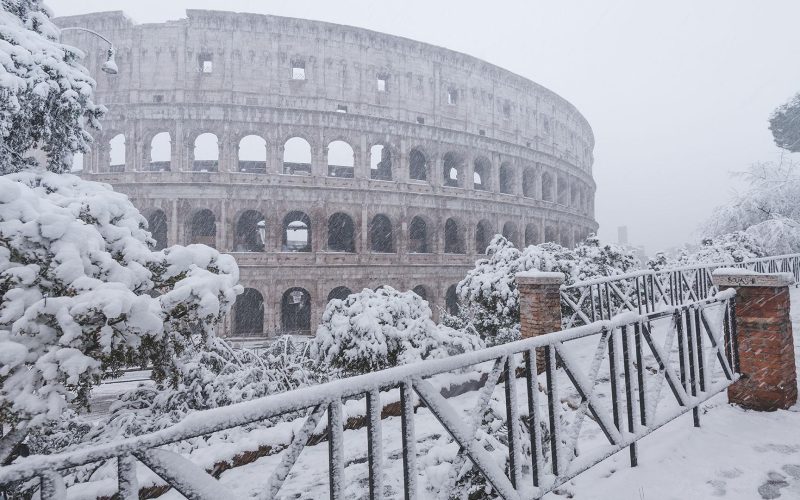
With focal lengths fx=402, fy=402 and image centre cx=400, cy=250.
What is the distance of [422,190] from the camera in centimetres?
2127

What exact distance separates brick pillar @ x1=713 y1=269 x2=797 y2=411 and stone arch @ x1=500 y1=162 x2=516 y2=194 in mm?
21287

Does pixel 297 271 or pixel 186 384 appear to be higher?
pixel 297 271

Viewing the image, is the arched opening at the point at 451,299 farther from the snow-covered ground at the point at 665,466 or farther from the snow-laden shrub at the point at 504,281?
the snow-covered ground at the point at 665,466

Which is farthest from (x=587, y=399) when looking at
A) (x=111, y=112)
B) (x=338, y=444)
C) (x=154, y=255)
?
(x=111, y=112)

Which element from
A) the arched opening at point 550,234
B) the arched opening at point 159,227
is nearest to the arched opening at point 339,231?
the arched opening at point 159,227

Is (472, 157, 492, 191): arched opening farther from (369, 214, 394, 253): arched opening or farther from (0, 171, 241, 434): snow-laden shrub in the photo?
(0, 171, 241, 434): snow-laden shrub

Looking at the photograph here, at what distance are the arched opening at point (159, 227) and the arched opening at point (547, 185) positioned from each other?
22.2 m

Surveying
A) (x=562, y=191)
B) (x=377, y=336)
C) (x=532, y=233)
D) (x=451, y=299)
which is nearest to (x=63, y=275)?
(x=377, y=336)

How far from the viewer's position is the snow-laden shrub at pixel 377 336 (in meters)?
6.53

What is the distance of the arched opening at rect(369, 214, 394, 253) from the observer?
70.0 feet

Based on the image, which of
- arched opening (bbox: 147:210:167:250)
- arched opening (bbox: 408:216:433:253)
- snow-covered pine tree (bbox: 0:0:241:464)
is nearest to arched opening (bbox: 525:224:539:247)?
arched opening (bbox: 408:216:433:253)

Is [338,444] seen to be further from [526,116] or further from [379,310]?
[526,116]

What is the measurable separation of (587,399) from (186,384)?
5.80 meters

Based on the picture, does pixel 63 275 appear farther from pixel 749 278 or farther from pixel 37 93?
pixel 749 278
